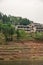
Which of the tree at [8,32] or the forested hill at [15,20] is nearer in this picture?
the tree at [8,32]

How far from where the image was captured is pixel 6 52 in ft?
158

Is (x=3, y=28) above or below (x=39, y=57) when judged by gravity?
above

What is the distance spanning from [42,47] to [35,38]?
22.2ft

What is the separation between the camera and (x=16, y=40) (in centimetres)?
5778

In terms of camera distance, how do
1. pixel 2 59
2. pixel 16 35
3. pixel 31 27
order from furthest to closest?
pixel 31 27 → pixel 16 35 → pixel 2 59

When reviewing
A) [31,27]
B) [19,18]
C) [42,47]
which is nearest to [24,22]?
[19,18]

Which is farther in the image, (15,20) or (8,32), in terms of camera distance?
(15,20)

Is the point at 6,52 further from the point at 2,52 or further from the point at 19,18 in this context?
the point at 19,18

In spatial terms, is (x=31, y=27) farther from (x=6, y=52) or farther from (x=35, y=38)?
(x=6, y=52)

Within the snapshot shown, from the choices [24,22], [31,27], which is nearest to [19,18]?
[24,22]

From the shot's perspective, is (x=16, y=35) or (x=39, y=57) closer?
(x=39, y=57)

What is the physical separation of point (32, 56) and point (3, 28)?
15.2m

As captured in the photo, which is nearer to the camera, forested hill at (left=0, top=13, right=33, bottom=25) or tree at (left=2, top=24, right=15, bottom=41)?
tree at (left=2, top=24, right=15, bottom=41)

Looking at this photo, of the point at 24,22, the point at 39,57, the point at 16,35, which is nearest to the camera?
the point at 39,57
